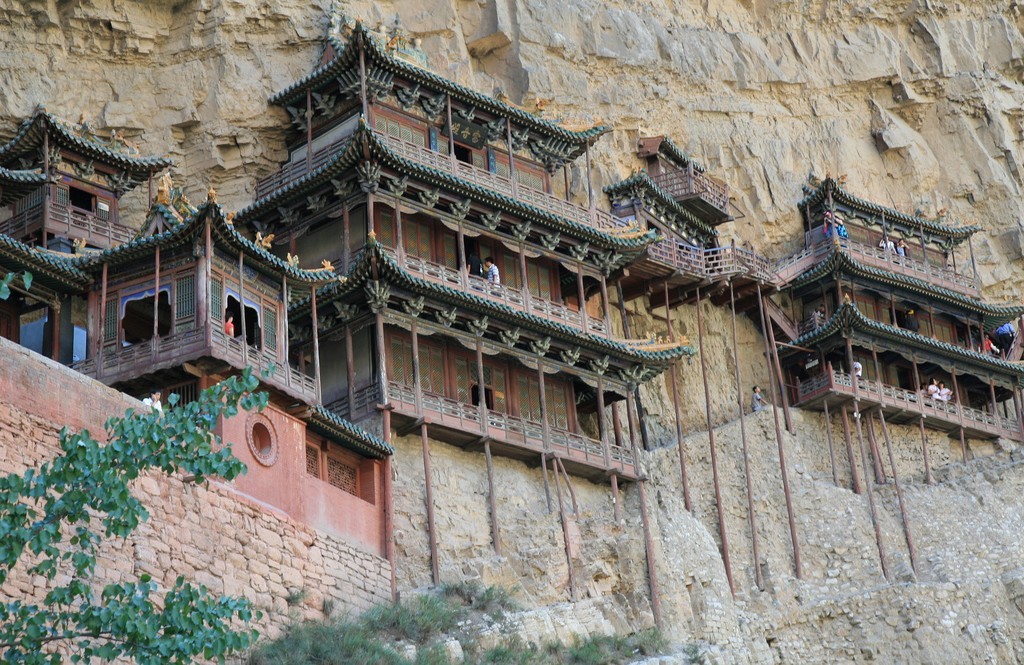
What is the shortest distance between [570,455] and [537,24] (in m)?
15.3

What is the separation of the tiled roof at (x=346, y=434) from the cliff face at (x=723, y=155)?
1562mm

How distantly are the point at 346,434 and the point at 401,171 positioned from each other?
8.67 meters

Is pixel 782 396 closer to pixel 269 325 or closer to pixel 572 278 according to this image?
pixel 572 278

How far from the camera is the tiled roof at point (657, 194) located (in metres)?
47.2

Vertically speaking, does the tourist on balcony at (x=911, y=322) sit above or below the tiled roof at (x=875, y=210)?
below

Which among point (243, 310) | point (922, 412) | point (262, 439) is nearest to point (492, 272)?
point (243, 310)

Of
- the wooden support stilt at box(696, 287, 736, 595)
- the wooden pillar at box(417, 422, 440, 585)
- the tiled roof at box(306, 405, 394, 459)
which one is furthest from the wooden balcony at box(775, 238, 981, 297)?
the tiled roof at box(306, 405, 394, 459)

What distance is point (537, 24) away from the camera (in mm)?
48969

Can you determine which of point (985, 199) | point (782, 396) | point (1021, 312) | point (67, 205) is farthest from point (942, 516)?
point (67, 205)

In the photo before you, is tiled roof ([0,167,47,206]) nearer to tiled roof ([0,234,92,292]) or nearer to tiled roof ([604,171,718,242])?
tiled roof ([0,234,92,292])

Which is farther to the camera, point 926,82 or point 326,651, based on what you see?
point 926,82

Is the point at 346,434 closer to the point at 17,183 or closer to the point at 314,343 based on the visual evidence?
the point at 314,343

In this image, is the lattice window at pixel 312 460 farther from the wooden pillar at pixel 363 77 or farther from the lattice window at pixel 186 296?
the wooden pillar at pixel 363 77

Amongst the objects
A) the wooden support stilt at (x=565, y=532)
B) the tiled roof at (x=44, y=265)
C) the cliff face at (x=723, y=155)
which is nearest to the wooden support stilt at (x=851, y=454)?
the cliff face at (x=723, y=155)
